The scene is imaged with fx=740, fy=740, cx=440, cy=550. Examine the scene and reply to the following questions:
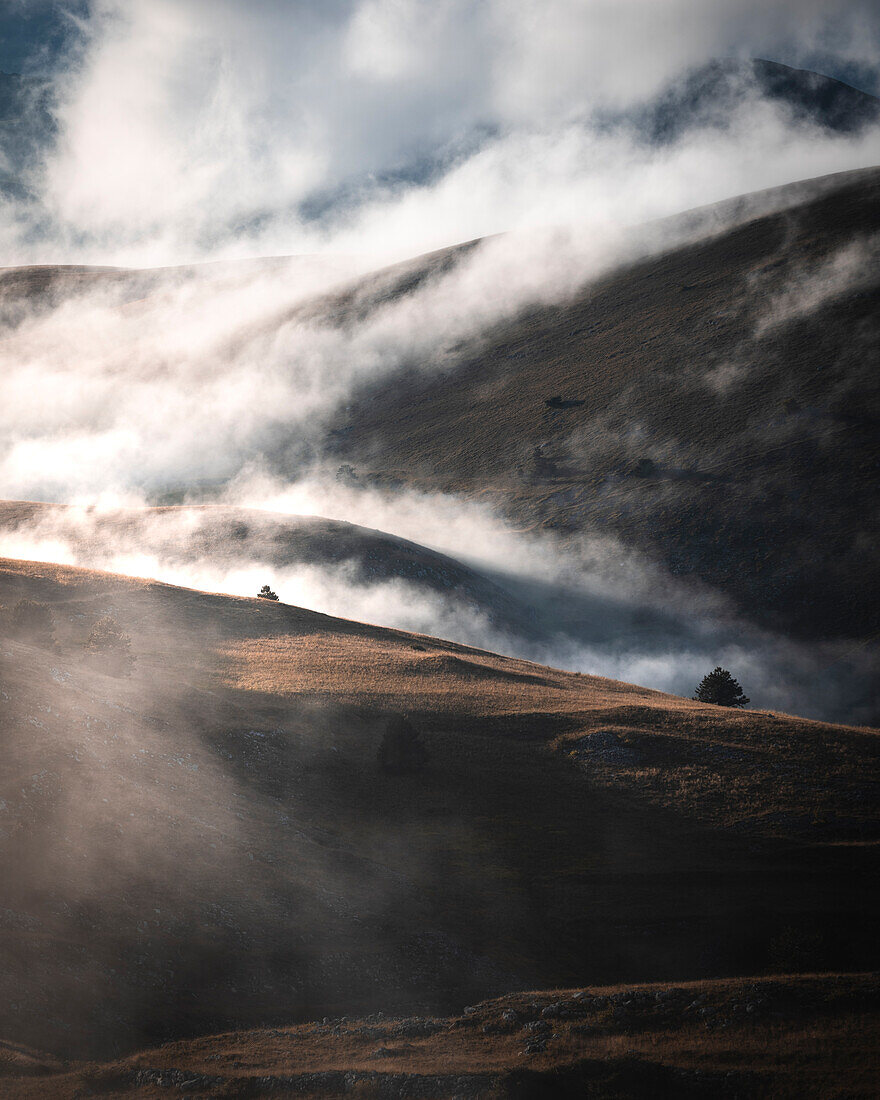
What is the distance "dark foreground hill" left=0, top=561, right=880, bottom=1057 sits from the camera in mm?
24500

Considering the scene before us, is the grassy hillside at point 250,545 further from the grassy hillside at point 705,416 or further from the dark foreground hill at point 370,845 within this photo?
the dark foreground hill at point 370,845

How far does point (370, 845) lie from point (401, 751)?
291 inches

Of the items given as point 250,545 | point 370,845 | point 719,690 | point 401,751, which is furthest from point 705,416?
point 370,845

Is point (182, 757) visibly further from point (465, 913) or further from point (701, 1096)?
point (701, 1096)

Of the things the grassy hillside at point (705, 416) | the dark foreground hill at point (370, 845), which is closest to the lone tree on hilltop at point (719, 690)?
the dark foreground hill at point (370, 845)

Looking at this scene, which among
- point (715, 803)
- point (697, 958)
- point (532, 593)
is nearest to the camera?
point (697, 958)

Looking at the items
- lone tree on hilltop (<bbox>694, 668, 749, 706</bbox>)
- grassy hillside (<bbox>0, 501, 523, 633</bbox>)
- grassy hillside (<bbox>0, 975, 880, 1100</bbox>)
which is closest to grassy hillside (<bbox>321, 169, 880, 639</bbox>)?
grassy hillside (<bbox>0, 501, 523, 633</bbox>)

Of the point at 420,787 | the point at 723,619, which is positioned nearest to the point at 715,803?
the point at 420,787

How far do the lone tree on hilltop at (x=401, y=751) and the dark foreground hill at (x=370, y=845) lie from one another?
1.84 ft

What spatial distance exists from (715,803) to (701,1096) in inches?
811

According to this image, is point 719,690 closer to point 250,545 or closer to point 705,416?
point 250,545

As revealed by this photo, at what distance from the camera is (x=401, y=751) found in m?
42.0

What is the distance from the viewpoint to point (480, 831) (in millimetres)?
37344

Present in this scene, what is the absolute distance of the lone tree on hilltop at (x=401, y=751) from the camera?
41656 millimetres
